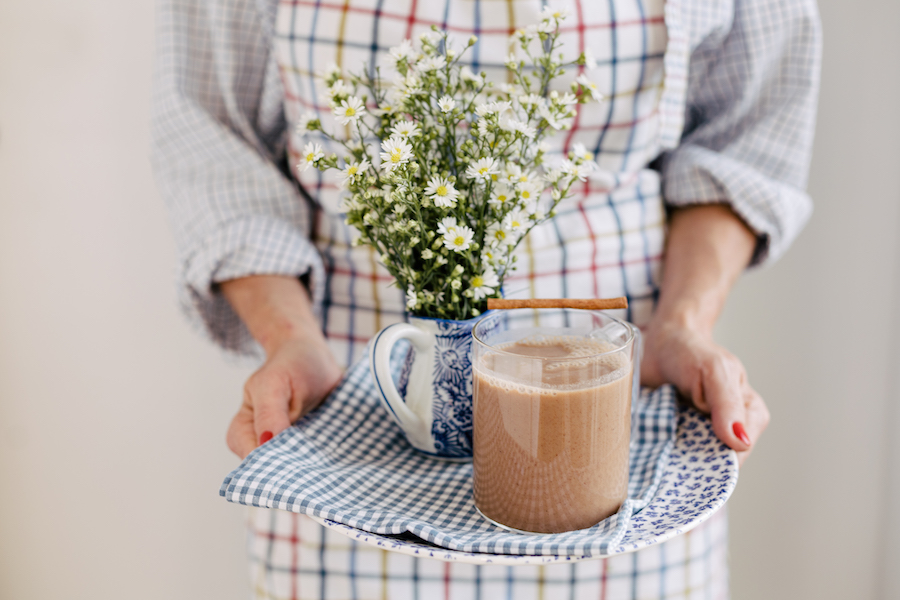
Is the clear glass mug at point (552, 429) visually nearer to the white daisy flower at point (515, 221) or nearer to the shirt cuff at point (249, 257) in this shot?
the white daisy flower at point (515, 221)

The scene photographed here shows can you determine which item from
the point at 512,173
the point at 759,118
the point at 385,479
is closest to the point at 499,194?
the point at 512,173

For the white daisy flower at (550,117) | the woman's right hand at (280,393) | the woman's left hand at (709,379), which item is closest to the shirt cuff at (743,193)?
the woman's left hand at (709,379)

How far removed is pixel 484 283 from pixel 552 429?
12cm

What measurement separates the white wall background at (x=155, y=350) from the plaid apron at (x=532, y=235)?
0.37m

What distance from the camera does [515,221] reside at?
0.52 metres

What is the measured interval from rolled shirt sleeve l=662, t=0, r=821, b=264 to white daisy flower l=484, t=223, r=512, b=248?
1.49 feet

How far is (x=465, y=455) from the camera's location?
62 cm

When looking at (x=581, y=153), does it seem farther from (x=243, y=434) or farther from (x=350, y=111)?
(x=243, y=434)

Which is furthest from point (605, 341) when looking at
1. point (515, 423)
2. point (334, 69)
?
point (334, 69)

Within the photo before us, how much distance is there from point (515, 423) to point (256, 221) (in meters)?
0.46

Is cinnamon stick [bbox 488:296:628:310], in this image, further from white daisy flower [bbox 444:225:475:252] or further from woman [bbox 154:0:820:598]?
woman [bbox 154:0:820:598]

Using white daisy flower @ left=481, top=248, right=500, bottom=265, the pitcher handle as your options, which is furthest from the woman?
white daisy flower @ left=481, top=248, right=500, bottom=265

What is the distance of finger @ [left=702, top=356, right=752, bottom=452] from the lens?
1.95ft

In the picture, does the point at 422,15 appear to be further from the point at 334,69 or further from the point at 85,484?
the point at 85,484
